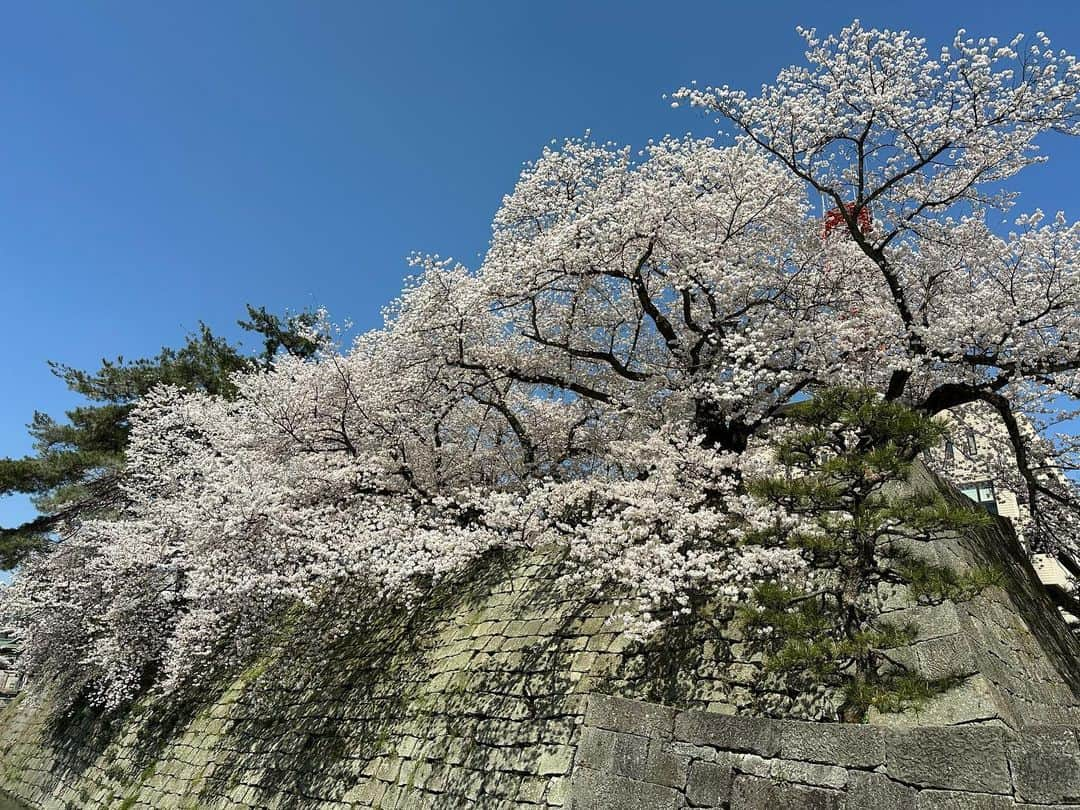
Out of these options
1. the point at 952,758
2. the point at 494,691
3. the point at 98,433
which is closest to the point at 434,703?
the point at 494,691

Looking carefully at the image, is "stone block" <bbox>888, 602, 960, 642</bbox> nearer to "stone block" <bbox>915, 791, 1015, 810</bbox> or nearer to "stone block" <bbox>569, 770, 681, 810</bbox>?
"stone block" <bbox>915, 791, 1015, 810</bbox>

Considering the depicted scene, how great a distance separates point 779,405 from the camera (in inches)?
334

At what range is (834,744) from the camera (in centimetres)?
328

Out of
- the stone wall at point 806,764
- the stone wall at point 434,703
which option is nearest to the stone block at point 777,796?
the stone wall at point 806,764

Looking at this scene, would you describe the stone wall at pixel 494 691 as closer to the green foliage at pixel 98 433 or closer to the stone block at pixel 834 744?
the stone block at pixel 834 744

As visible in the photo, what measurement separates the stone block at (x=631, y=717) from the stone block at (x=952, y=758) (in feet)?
4.08

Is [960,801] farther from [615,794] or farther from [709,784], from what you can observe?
[615,794]

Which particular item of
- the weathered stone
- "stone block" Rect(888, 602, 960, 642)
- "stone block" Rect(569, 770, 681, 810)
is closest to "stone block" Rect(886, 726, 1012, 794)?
the weathered stone

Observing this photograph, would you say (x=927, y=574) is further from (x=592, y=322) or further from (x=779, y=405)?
(x=592, y=322)

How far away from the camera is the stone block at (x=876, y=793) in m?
2.97

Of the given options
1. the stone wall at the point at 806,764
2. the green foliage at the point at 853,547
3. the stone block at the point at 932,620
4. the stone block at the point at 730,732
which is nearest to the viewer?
the stone wall at the point at 806,764

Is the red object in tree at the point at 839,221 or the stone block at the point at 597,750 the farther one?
the red object in tree at the point at 839,221

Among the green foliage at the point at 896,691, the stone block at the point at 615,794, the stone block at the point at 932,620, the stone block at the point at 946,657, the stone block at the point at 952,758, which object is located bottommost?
the stone block at the point at 615,794

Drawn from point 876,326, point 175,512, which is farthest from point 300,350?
point 876,326
